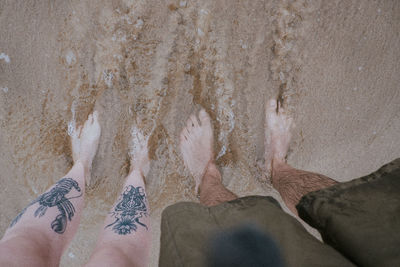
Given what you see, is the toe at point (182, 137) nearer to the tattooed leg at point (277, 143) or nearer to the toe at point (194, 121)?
the toe at point (194, 121)

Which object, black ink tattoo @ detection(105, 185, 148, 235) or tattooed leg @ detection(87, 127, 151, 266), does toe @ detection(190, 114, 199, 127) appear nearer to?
tattooed leg @ detection(87, 127, 151, 266)

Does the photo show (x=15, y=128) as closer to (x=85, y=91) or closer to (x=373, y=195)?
(x=85, y=91)

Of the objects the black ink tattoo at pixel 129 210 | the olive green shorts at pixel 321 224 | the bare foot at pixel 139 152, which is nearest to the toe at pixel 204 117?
the bare foot at pixel 139 152

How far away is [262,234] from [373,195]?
32 cm

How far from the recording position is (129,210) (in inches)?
46.1

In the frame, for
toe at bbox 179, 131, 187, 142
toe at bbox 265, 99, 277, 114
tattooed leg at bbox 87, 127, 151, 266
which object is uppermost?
toe at bbox 265, 99, 277, 114

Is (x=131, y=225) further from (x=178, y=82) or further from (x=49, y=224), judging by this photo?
(x=178, y=82)

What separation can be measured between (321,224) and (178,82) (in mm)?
930

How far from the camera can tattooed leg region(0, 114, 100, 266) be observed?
0.82 metres

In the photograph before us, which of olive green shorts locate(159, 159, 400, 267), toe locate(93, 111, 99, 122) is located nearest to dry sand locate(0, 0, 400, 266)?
toe locate(93, 111, 99, 122)

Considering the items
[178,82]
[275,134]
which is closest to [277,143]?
[275,134]

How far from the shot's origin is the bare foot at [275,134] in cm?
142

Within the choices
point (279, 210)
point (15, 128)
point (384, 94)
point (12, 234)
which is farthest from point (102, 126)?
point (384, 94)

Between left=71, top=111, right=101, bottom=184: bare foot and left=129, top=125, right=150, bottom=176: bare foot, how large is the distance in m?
0.20
